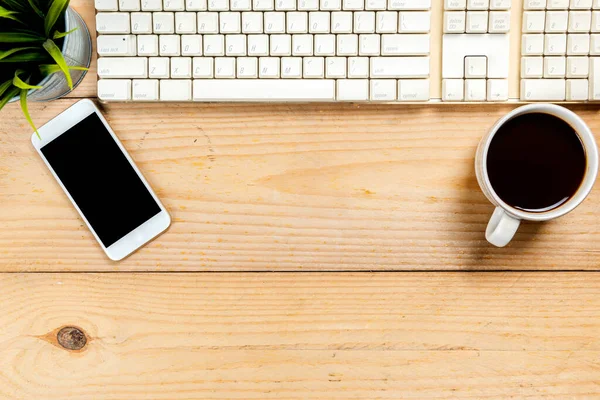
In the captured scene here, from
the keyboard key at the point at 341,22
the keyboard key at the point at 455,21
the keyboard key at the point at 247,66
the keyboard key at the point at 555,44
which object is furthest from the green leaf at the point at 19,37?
the keyboard key at the point at 555,44

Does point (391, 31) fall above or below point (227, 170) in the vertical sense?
above

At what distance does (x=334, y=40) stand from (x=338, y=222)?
0.21 metres

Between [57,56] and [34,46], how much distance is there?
54 mm

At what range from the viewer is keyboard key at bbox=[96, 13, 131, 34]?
566mm

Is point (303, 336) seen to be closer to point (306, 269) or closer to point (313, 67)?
point (306, 269)

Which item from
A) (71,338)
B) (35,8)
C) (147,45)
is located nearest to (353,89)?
(147,45)

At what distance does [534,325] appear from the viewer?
0.62 m

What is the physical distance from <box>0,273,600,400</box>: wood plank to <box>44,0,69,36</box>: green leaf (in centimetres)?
29

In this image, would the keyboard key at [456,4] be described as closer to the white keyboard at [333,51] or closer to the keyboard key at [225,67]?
A: the white keyboard at [333,51]

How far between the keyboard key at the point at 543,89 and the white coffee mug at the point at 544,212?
25 millimetres

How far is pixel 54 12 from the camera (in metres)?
0.50

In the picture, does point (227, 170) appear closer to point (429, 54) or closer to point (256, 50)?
point (256, 50)

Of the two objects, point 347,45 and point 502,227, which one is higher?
point 347,45

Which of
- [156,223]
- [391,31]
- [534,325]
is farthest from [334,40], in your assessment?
[534,325]
